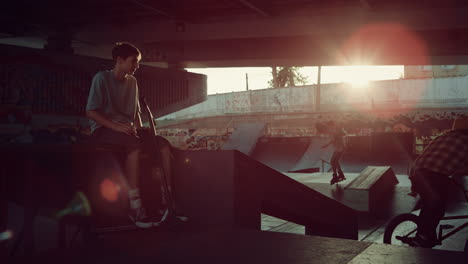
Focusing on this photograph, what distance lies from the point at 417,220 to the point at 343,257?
2.12 metres

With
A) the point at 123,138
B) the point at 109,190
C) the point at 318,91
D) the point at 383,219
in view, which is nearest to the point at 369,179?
the point at 383,219

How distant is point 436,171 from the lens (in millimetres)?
3666

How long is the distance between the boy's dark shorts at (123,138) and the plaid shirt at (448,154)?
2488mm

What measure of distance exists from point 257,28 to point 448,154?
792 centimetres

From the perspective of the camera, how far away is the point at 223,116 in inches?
1438

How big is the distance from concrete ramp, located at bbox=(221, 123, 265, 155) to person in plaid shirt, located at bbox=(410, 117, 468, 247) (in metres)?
17.7

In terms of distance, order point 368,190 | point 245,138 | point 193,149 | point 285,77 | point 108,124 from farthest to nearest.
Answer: point 285,77 → point 245,138 → point 368,190 → point 193,149 → point 108,124

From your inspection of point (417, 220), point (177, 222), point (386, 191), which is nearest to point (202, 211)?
point (177, 222)

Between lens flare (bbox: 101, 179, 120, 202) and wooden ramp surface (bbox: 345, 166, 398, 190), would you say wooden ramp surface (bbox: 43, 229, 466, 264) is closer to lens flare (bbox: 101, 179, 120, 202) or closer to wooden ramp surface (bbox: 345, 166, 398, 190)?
lens flare (bbox: 101, 179, 120, 202)

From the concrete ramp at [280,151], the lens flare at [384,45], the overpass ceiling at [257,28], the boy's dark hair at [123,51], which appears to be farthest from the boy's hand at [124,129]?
the concrete ramp at [280,151]

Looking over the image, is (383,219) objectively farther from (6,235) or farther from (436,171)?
(6,235)

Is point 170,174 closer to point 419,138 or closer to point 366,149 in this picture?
point 366,149

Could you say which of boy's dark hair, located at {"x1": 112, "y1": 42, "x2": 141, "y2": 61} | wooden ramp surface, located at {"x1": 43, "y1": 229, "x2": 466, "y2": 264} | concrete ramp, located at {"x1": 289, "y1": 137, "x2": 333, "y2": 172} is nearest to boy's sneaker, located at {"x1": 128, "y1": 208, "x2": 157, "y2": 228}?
wooden ramp surface, located at {"x1": 43, "y1": 229, "x2": 466, "y2": 264}

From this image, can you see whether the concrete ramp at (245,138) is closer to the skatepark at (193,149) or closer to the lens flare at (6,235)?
the skatepark at (193,149)
